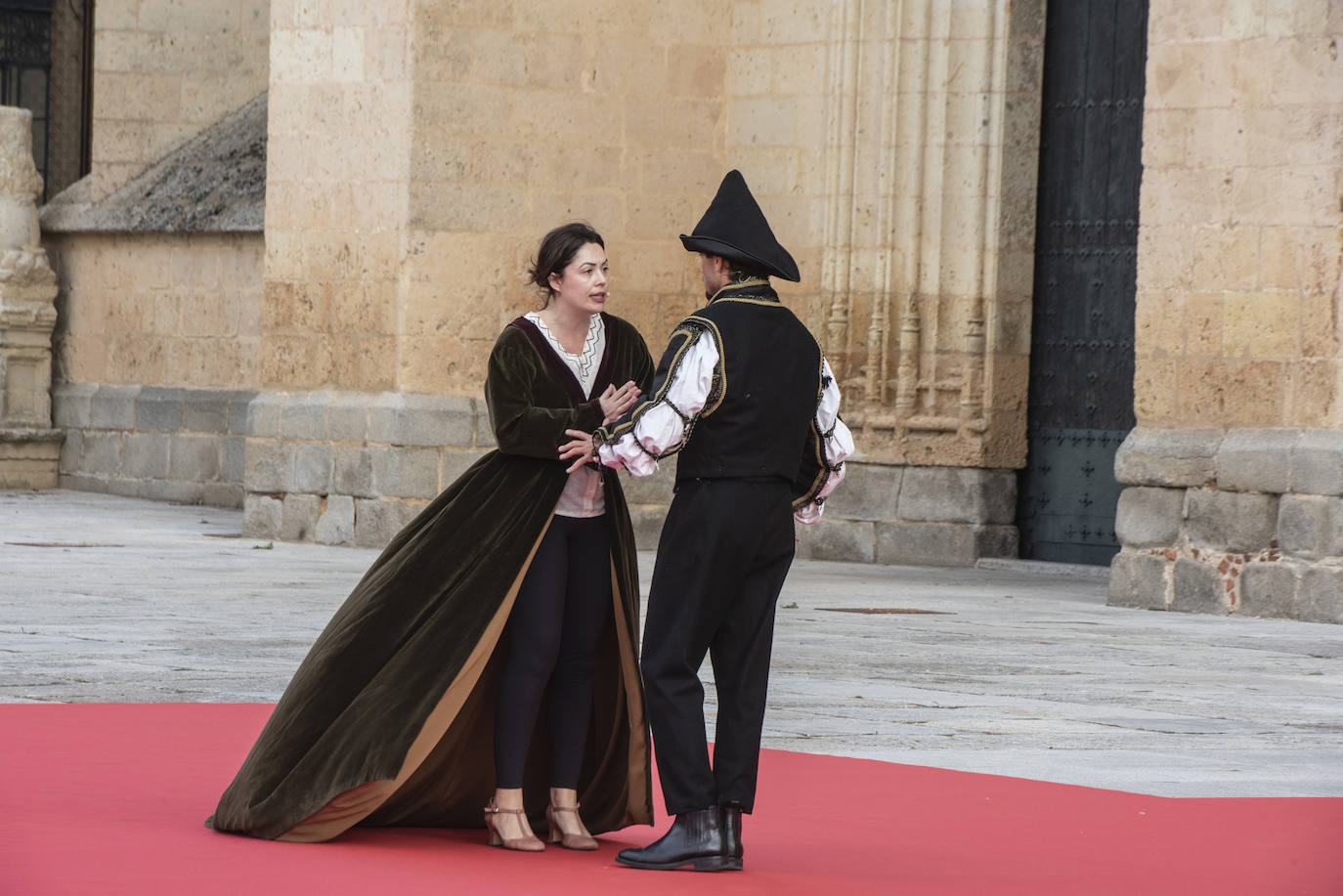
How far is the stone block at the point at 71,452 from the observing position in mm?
18422

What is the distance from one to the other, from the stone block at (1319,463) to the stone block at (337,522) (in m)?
5.83

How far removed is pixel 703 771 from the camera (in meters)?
4.76

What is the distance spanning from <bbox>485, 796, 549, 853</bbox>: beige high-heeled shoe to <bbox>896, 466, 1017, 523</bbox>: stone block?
29.3ft

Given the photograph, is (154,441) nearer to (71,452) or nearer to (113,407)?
(113,407)

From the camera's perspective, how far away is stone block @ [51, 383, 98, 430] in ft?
60.0

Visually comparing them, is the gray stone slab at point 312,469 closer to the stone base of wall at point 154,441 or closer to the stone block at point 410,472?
the stone block at point 410,472

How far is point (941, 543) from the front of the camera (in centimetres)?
1375

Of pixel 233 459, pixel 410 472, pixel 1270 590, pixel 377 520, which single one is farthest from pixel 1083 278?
pixel 233 459

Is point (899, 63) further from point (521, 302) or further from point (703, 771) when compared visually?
point (703, 771)

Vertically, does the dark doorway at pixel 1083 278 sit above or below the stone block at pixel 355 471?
above

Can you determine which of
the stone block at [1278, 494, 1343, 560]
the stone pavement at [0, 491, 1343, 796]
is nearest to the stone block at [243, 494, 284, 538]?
the stone pavement at [0, 491, 1343, 796]

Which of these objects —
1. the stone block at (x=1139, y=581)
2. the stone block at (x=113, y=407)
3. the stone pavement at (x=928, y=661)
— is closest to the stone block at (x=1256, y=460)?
the stone block at (x=1139, y=581)

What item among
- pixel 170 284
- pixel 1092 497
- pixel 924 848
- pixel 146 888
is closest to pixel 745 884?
pixel 924 848

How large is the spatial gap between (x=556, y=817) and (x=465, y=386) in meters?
8.88
